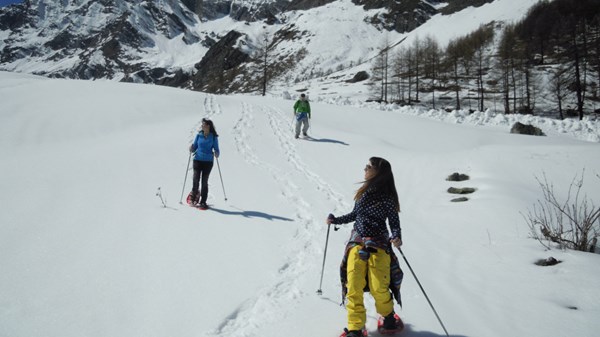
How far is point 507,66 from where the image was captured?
152 ft

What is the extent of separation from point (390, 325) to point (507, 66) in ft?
172

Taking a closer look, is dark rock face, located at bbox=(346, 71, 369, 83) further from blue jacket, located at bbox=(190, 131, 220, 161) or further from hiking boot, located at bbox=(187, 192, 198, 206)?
hiking boot, located at bbox=(187, 192, 198, 206)

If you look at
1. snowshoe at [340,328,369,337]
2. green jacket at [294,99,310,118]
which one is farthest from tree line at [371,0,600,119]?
snowshoe at [340,328,369,337]

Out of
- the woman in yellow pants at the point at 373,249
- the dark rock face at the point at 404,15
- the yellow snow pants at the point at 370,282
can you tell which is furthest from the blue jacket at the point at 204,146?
the dark rock face at the point at 404,15

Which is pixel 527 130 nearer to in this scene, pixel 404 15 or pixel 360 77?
pixel 360 77

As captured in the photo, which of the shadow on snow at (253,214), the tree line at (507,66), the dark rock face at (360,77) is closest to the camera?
the shadow on snow at (253,214)

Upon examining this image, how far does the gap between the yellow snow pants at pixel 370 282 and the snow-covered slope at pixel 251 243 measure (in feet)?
1.43

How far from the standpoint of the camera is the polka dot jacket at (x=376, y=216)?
3.52 metres

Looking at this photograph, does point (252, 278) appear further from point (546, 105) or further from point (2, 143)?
point (546, 105)

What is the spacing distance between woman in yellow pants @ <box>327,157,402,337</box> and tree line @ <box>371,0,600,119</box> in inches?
1844

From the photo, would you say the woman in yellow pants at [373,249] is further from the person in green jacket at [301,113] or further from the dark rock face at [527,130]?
the dark rock face at [527,130]

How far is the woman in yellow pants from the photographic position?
10.8ft

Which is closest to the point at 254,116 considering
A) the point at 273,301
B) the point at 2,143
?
the point at 2,143

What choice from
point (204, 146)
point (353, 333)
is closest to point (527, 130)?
point (204, 146)
